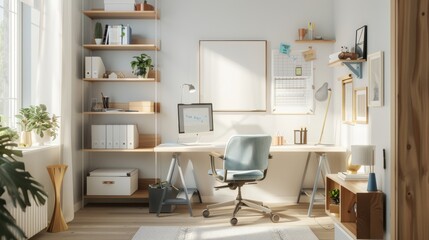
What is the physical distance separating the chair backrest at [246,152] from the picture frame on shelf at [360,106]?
840mm

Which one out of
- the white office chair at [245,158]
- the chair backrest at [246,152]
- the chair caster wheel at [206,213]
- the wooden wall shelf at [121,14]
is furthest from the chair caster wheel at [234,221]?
the wooden wall shelf at [121,14]

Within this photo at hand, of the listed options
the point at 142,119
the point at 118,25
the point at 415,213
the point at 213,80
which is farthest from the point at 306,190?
the point at 118,25

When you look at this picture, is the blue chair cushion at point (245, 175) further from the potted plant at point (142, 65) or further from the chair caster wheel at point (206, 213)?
the potted plant at point (142, 65)

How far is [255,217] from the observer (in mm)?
5043

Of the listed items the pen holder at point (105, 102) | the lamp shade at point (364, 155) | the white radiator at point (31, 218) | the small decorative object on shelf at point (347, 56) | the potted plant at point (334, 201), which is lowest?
the white radiator at point (31, 218)

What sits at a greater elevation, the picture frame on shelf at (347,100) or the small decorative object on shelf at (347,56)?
the small decorative object on shelf at (347,56)

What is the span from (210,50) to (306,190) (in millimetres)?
1873

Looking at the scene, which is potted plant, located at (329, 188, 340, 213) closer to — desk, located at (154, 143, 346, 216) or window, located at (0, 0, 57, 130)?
desk, located at (154, 143, 346, 216)

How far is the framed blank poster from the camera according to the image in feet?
18.7

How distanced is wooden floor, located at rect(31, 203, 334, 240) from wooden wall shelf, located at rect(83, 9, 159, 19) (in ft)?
6.81

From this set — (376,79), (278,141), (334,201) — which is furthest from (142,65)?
(376,79)

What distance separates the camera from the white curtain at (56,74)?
4.63m

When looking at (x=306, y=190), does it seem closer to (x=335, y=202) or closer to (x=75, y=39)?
(x=335, y=202)

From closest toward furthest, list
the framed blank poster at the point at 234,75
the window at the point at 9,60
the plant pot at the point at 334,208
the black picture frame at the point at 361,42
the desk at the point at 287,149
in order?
the plant pot at the point at 334,208
the black picture frame at the point at 361,42
the window at the point at 9,60
the desk at the point at 287,149
the framed blank poster at the point at 234,75
